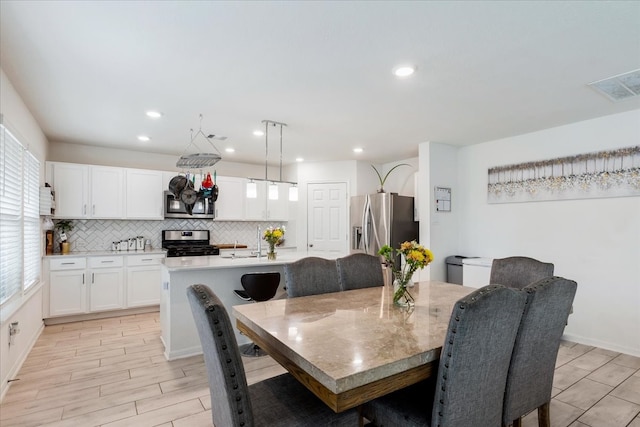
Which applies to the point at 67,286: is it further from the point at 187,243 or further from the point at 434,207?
the point at 434,207

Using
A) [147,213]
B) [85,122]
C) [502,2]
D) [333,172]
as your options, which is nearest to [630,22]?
[502,2]

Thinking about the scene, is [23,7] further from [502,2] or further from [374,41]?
[502,2]

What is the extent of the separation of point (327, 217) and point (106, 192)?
3522 mm

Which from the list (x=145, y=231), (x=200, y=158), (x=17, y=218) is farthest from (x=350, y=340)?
(x=145, y=231)

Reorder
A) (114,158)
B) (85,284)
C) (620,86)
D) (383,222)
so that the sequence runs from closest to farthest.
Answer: (620,86) → (85,284) → (383,222) → (114,158)

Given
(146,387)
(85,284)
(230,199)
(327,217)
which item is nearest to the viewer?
(146,387)

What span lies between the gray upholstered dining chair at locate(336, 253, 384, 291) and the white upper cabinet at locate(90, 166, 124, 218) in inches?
152

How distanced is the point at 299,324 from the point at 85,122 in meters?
3.81

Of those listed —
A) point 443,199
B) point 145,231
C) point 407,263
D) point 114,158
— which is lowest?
point 407,263

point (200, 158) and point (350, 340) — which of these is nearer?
point (350, 340)

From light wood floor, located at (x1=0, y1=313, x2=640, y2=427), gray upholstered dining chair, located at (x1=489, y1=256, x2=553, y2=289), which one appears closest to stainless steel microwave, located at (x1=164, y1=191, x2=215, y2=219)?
light wood floor, located at (x1=0, y1=313, x2=640, y2=427)

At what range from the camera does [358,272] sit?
2.77m

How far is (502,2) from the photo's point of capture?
1.76m

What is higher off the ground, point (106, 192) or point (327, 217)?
point (106, 192)
